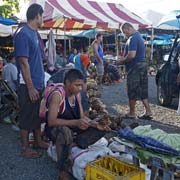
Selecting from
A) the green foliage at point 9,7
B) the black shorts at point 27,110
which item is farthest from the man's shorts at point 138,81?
the green foliage at point 9,7

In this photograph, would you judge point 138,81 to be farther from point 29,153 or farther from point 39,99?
point 29,153

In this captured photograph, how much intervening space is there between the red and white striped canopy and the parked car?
3.20 m

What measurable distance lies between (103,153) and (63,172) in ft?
1.66

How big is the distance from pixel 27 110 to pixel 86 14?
7.10 metres

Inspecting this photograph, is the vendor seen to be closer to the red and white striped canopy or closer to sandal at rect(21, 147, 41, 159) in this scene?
sandal at rect(21, 147, 41, 159)

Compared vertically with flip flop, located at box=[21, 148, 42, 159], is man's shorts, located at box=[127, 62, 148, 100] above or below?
above

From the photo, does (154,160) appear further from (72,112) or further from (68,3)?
(68,3)

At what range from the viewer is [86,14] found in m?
11.3

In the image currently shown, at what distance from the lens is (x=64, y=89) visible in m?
4.12

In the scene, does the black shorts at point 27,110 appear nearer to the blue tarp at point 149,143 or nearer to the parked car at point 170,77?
the blue tarp at point 149,143

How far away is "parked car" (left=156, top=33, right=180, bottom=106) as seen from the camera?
26.2 feet

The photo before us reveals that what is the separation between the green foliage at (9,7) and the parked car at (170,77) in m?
13.7

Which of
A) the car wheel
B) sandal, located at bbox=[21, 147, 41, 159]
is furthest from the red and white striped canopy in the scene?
sandal, located at bbox=[21, 147, 41, 159]

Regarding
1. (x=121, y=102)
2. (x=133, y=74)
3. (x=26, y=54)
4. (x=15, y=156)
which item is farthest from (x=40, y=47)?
(x=121, y=102)
